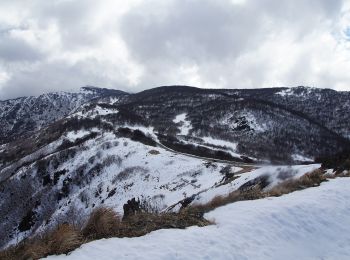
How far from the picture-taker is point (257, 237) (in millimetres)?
10844

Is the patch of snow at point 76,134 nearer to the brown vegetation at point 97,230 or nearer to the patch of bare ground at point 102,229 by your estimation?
the patch of bare ground at point 102,229

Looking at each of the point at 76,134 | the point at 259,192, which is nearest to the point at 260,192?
the point at 259,192

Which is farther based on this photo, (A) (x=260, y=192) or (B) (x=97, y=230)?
(A) (x=260, y=192)

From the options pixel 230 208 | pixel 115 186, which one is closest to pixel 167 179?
pixel 115 186

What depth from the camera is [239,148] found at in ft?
587

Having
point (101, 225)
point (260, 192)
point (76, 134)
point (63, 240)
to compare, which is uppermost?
point (260, 192)

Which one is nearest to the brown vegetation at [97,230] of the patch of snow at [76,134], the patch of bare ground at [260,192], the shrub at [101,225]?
the shrub at [101,225]

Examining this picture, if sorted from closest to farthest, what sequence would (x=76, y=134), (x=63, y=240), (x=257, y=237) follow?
(x=63, y=240) < (x=257, y=237) < (x=76, y=134)

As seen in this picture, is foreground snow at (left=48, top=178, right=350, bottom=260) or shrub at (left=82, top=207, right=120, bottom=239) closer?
foreground snow at (left=48, top=178, right=350, bottom=260)

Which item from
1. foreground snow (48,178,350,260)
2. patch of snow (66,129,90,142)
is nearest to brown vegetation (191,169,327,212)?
foreground snow (48,178,350,260)

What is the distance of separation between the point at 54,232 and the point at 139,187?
69.1m

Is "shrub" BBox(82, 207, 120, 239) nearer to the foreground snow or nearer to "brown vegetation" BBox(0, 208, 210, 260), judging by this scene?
"brown vegetation" BBox(0, 208, 210, 260)

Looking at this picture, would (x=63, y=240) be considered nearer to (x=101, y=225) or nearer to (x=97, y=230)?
(x=97, y=230)

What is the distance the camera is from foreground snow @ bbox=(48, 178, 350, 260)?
9422mm
